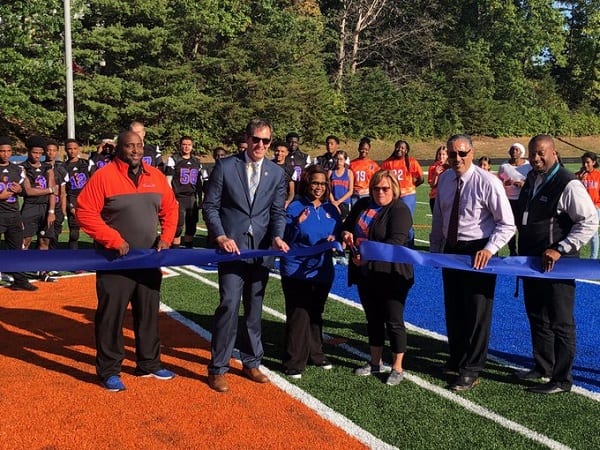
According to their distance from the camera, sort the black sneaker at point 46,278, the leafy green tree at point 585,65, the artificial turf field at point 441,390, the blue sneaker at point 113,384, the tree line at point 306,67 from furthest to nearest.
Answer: the leafy green tree at point 585,65, the tree line at point 306,67, the black sneaker at point 46,278, the blue sneaker at point 113,384, the artificial turf field at point 441,390

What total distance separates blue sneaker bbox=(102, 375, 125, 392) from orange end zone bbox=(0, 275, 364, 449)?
5 centimetres

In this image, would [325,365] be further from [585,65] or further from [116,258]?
[585,65]

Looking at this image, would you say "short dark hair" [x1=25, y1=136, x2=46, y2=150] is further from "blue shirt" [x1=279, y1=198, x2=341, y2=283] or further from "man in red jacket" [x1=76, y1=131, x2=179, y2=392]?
"blue shirt" [x1=279, y1=198, x2=341, y2=283]

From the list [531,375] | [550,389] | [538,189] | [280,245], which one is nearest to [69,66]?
[280,245]

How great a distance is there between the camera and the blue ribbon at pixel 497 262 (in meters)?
5.28

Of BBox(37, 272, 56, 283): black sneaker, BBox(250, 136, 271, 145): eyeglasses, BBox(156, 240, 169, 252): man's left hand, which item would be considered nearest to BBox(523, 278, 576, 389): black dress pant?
BBox(250, 136, 271, 145): eyeglasses

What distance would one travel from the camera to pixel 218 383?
5.39 meters

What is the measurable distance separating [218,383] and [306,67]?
42.6 meters

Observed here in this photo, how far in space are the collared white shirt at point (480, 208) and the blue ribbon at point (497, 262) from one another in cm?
18

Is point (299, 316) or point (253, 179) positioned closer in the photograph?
point (253, 179)

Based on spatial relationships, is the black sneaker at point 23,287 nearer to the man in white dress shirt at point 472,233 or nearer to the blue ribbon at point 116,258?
the blue ribbon at point 116,258

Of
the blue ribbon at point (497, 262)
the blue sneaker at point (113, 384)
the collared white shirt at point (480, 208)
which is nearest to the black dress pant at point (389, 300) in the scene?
the blue ribbon at point (497, 262)

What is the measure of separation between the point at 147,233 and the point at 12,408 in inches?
67.3

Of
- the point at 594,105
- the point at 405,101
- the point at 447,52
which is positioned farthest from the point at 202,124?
the point at 594,105
